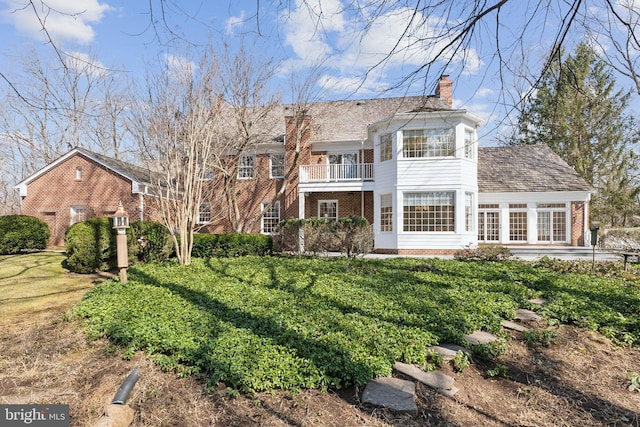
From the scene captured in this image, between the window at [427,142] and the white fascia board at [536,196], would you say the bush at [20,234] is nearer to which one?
the window at [427,142]

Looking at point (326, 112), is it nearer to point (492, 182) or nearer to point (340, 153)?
point (340, 153)

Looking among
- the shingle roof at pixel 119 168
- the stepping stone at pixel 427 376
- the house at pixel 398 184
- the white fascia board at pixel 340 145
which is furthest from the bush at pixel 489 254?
the shingle roof at pixel 119 168

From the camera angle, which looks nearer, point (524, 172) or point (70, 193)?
point (70, 193)

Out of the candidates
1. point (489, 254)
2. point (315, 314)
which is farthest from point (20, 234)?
point (489, 254)

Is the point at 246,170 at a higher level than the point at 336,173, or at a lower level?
higher

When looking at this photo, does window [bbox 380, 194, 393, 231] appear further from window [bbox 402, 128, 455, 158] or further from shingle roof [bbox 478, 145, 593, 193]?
shingle roof [bbox 478, 145, 593, 193]

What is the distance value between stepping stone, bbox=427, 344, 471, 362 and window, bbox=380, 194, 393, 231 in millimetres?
11899

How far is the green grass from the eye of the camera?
5633 mm

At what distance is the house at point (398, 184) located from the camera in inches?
584

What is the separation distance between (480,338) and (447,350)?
668 millimetres

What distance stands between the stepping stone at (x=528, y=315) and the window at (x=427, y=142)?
10.4 metres

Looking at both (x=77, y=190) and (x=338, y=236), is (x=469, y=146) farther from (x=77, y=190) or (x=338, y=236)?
(x=77, y=190)

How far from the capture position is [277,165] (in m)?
18.6

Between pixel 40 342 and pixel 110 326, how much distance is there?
78cm
